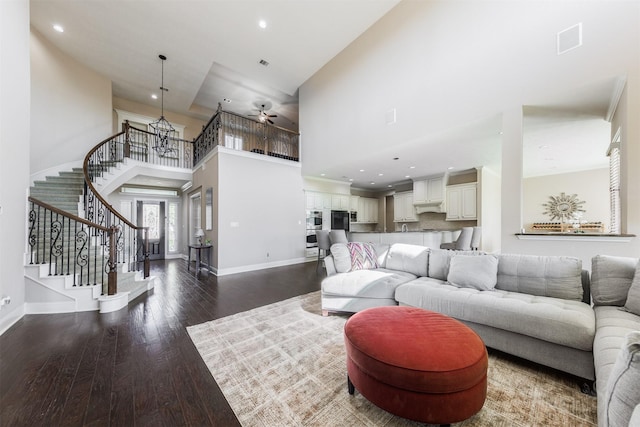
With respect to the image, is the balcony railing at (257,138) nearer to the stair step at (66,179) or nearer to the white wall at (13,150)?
the stair step at (66,179)

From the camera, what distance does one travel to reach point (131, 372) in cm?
191

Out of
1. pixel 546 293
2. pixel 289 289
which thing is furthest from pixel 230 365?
pixel 546 293

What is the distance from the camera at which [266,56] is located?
5727 millimetres

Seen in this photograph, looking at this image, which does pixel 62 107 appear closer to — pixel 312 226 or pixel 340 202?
pixel 312 226

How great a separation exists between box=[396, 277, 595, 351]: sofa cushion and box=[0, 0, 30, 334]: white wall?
4611 millimetres

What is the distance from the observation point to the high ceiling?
441 centimetres

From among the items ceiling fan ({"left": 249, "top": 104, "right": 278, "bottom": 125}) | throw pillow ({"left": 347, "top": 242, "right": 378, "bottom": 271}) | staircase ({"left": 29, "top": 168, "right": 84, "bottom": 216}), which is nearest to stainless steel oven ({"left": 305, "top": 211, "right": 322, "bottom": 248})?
ceiling fan ({"left": 249, "top": 104, "right": 278, "bottom": 125})

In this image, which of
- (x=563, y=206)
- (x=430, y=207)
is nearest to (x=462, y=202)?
(x=430, y=207)

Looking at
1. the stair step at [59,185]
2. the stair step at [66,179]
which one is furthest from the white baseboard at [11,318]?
the stair step at [66,179]

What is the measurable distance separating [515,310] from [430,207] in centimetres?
671

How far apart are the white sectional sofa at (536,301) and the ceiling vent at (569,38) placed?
2636mm

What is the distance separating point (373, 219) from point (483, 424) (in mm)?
9020

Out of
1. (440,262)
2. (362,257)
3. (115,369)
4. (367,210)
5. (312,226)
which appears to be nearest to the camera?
(115,369)

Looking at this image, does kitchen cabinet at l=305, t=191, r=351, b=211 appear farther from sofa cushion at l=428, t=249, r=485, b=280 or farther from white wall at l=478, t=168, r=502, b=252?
sofa cushion at l=428, t=249, r=485, b=280
